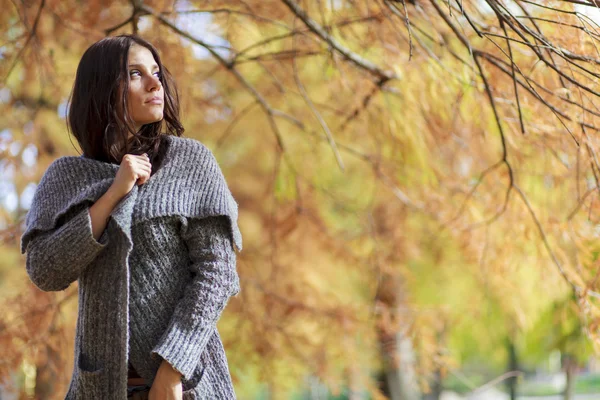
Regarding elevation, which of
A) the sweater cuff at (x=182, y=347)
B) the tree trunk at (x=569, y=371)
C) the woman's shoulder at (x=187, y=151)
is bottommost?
the tree trunk at (x=569, y=371)

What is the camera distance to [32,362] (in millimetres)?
3170

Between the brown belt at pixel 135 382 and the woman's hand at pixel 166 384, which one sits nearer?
the woman's hand at pixel 166 384

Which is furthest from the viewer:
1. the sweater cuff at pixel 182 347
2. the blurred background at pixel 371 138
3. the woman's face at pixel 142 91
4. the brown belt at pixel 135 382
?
the blurred background at pixel 371 138

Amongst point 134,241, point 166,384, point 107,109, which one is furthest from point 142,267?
point 107,109

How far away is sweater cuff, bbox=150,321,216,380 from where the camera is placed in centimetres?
144

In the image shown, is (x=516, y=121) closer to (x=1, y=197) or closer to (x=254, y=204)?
(x=1, y=197)

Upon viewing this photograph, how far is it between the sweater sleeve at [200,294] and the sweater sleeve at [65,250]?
202mm

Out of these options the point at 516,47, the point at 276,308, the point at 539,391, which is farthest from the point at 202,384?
the point at 539,391

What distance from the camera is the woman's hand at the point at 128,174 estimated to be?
1.51 meters

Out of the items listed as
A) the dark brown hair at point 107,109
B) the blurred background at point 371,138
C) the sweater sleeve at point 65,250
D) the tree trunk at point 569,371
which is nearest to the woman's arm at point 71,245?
the sweater sleeve at point 65,250

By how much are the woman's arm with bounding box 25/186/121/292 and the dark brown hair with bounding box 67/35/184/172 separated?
176 mm

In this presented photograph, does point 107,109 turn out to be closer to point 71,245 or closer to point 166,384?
point 71,245

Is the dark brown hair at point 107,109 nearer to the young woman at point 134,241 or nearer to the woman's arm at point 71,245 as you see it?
the young woman at point 134,241

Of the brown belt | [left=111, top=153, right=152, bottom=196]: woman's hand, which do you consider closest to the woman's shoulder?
[left=111, top=153, right=152, bottom=196]: woman's hand
